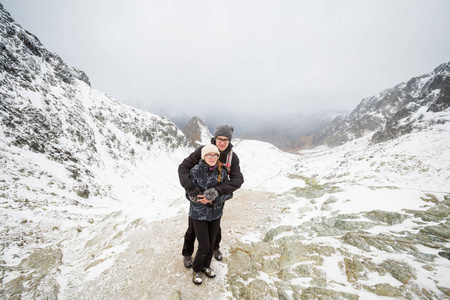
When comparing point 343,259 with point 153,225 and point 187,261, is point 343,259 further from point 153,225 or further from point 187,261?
point 153,225

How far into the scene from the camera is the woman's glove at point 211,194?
13.3 feet

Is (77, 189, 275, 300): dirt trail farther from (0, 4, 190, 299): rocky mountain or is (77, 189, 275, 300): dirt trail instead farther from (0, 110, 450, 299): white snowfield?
(0, 4, 190, 299): rocky mountain

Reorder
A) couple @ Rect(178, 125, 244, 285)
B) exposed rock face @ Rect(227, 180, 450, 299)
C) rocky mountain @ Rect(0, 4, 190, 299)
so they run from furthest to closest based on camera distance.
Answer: rocky mountain @ Rect(0, 4, 190, 299) < couple @ Rect(178, 125, 244, 285) < exposed rock face @ Rect(227, 180, 450, 299)

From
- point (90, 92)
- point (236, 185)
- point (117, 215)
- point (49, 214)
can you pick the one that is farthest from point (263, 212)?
point (90, 92)

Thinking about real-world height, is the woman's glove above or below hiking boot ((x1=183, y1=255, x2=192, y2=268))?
above

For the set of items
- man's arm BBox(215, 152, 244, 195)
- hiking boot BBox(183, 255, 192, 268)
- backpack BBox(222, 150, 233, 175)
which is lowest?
hiking boot BBox(183, 255, 192, 268)

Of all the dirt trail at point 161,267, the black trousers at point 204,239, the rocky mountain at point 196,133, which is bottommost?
the dirt trail at point 161,267

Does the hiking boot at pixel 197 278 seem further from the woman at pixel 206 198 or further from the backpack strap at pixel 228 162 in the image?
the backpack strap at pixel 228 162

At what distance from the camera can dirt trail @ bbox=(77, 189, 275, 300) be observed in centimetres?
478

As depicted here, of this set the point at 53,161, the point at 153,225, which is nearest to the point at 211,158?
the point at 153,225

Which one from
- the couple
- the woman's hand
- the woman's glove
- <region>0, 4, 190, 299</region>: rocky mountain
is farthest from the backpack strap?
<region>0, 4, 190, 299</region>: rocky mountain

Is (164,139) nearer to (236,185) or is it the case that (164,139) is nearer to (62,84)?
(62,84)

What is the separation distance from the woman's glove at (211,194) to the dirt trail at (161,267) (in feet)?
8.90

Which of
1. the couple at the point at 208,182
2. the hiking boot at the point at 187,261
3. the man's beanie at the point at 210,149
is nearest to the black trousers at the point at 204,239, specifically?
the couple at the point at 208,182
